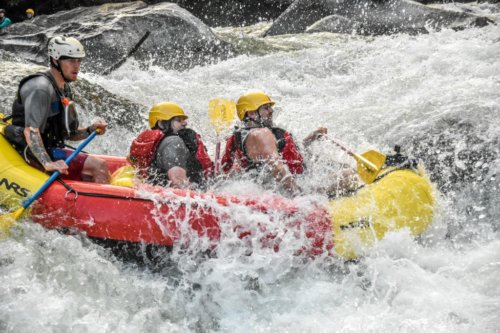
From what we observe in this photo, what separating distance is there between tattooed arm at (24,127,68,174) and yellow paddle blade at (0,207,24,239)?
14.4 inches

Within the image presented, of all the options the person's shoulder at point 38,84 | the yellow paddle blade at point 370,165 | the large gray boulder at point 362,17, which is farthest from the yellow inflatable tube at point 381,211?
the large gray boulder at point 362,17

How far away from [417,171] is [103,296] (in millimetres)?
2646

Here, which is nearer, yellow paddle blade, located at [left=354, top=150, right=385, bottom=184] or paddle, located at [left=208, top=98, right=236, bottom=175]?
yellow paddle blade, located at [left=354, top=150, right=385, bottom=184]

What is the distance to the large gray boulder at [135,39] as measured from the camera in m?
10.2

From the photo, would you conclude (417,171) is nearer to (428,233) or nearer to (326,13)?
(428,233)

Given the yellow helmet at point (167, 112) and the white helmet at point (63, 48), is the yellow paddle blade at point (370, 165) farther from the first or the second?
the white helmet at point (63, 48)

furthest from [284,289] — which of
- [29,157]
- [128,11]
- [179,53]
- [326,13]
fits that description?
[326,13]

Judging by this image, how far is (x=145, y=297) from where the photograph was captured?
13.6 feet

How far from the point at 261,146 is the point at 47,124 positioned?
5.60 feet

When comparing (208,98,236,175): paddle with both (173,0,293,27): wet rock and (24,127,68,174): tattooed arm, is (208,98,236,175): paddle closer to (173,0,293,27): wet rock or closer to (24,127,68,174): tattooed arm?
(24,127,68,174): tattooed arm

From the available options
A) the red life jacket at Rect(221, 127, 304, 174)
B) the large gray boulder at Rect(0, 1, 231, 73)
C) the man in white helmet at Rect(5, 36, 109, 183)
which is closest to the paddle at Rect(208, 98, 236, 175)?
the red life jacket at Rect(221, 127, 304, 174)

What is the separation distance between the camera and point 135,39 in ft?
36.1

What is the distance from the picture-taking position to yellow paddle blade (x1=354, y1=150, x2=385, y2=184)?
15.4ft

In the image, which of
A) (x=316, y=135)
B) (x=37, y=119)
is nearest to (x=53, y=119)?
(x=37, y=119)
